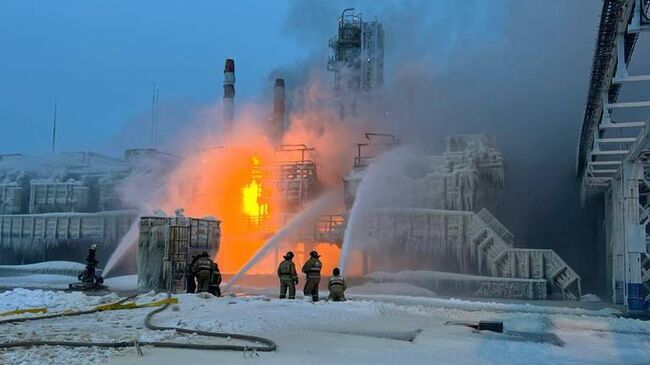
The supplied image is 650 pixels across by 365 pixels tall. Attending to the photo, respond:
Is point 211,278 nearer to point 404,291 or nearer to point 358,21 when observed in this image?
point 404,291

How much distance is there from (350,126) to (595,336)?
36.4 metres

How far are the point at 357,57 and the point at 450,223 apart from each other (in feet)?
95.4

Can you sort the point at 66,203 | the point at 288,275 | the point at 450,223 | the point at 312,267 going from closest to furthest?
the point at 312,267, the point at 288,275, the point at 450,223, the point at 66,203

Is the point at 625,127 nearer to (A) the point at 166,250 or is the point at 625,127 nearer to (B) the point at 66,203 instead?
(A) the point at 166,250

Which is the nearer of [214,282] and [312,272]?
[312,272]

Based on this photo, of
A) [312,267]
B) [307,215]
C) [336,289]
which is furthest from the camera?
[307,215]

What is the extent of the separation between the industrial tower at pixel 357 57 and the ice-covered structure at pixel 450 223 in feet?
68.0

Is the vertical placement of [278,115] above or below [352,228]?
above

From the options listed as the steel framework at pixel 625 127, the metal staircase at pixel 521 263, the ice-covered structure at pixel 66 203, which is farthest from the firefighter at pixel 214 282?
the ice-covered structure at pixel 66 203

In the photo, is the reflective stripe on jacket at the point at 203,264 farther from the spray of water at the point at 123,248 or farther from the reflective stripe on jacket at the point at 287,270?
the spray of water at the point at 123,248

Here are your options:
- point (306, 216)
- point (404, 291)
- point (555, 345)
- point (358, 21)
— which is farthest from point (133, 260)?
point (358, 21)

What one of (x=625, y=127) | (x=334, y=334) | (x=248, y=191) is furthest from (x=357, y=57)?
(x=334, y=334)

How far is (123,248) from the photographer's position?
34688 mm

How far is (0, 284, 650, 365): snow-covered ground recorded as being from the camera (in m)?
8.51
